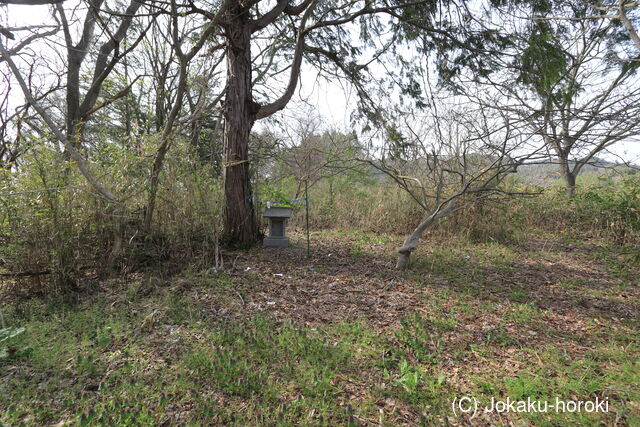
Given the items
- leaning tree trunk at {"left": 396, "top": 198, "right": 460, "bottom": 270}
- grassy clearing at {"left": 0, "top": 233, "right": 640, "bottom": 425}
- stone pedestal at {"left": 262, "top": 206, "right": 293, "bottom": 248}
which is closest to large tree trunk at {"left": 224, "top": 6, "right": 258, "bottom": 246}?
stone pedestal at {"left": 262, "top": 206, "right": 293, "bottom": 248}

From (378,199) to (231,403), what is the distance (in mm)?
6885

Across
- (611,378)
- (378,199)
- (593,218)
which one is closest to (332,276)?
(611,378)

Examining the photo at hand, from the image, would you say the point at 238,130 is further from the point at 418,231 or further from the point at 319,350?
the point at 319,350

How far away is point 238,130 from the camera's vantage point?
17.9 feet

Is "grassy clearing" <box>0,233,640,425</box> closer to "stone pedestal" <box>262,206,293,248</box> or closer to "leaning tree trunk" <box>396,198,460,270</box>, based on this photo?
"leaning tree trunk" <box>396,198,460,270</box>

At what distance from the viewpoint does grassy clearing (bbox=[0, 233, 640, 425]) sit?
2002 millimetres

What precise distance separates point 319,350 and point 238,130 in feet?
13.1

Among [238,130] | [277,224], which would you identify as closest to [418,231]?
[277,224]

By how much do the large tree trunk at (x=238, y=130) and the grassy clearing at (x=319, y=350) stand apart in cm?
141

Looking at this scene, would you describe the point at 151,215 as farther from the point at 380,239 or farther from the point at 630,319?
the point at 630,319

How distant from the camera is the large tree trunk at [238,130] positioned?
5.45 metres

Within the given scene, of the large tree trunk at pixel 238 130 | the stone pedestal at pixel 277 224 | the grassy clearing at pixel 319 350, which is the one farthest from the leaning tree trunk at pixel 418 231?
the large tree trunk at pixel 238 130

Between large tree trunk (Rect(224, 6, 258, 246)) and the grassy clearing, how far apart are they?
1408mm

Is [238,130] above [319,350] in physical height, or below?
above
